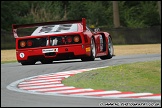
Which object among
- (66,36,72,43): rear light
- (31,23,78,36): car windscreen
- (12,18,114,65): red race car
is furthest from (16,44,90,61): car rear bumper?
(31,23,78,36): car windscreen

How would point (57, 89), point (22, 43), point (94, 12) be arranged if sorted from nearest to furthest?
point (57, 89) < point (22, 43) < point (94, 12)

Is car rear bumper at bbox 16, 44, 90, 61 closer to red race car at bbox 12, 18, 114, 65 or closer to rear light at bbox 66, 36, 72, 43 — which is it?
red race car at bbox 12, 18, 114, 65

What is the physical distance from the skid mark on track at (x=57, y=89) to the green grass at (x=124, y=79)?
314 millimetres

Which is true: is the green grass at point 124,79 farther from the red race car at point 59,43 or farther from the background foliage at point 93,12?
the background foliage at point 93,12

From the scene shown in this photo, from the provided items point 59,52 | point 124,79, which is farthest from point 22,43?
point 124,79

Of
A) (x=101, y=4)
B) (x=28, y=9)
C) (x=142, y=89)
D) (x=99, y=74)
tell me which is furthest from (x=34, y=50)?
(x=101, y=4)

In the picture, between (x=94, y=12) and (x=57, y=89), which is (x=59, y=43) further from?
(x=94, y=12)

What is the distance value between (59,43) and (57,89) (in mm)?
5849

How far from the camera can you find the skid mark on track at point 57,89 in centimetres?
944

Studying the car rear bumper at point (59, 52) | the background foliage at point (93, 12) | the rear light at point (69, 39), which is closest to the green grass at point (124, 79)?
the car rear bumper at point (59, 52)

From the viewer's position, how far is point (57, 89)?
10.8m

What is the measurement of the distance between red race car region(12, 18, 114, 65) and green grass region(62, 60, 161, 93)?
3.35 meters

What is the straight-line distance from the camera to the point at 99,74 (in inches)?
489

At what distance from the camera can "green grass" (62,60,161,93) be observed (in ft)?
34.4
